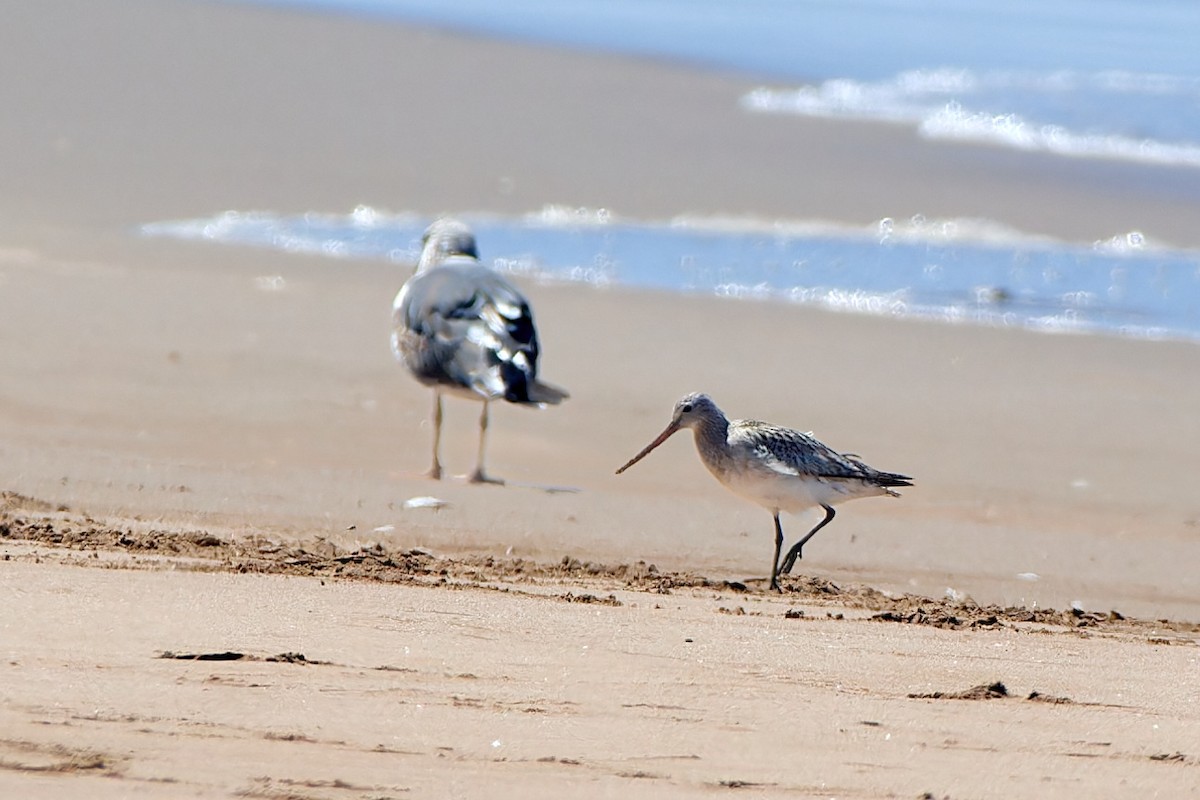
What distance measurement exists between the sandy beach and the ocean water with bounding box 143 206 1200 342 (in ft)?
1.36

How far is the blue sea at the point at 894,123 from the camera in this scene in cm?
1253

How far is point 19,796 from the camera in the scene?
3.83 metres

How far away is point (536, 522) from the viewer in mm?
7094

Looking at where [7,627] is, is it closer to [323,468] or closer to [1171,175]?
[323,468]

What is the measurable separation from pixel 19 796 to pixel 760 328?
761 cm

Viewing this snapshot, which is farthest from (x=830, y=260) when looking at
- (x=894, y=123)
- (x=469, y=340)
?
(x=894, y=123)

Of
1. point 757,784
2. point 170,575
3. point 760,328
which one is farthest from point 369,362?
point 757,784

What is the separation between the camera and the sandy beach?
4.33 metres

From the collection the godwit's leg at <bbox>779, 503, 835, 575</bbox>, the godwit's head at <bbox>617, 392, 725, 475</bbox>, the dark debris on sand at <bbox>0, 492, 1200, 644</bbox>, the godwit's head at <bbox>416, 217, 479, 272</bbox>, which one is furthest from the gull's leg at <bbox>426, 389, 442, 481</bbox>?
the godwit's leg at <bbox>779, 503, 835, 575</bbox>

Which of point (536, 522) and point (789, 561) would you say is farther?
point (536, 522)

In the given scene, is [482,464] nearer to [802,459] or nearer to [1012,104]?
[802,459]

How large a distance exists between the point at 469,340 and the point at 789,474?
2.09 m

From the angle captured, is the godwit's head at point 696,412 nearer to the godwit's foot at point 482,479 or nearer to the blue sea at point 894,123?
the godwit's foot at point 482,479

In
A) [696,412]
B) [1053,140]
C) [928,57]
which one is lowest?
[696,412]
